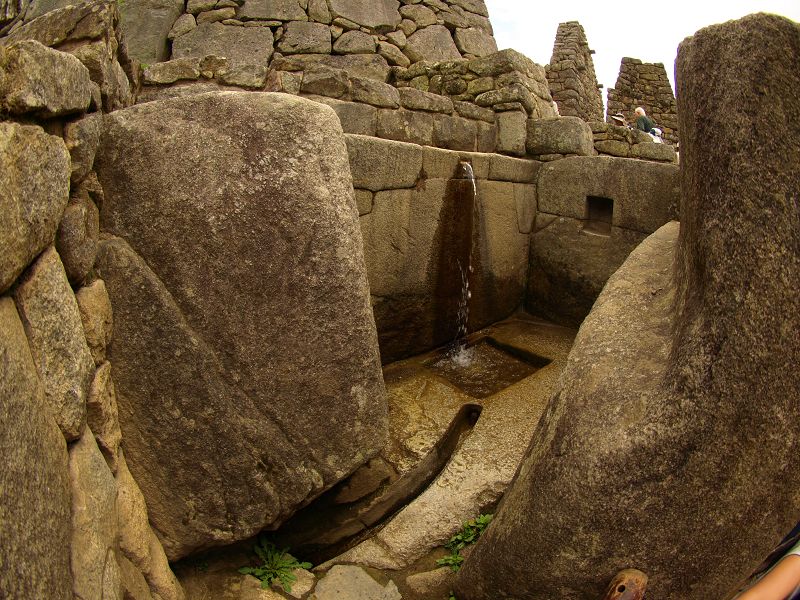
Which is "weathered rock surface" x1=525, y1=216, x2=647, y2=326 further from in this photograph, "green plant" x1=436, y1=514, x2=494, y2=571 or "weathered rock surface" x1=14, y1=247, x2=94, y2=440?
"weathered rock surface" x1=14, y1=247, x2=94, y2=440

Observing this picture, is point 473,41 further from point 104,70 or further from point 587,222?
point 104,70

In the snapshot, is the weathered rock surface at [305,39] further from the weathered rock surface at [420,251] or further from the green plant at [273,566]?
the green plant at [273,566]

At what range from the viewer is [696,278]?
1367mm

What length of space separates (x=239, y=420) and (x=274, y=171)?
0.76 meters

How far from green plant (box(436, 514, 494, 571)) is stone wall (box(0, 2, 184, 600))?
937mm

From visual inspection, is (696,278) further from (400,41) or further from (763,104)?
(400,41)

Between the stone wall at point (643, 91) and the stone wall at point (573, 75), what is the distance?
2211 millimetres

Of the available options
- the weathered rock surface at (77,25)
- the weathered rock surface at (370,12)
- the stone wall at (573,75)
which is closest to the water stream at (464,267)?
the weathered rock surface at (77,25)

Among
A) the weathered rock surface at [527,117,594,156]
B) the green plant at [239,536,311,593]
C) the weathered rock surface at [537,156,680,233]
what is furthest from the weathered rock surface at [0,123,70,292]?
the weathered rock surface at [527,117,594,156]

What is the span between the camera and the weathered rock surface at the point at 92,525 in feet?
4.19

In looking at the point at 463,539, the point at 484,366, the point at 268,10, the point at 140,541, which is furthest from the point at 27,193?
the point at 268,10

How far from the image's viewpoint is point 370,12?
5633 millimetres

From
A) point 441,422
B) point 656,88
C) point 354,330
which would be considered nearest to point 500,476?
point 441,422

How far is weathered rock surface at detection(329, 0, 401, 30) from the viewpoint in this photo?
5.49 metres
